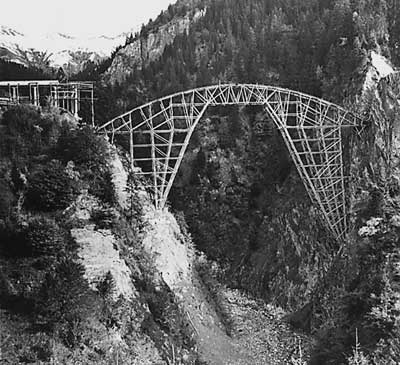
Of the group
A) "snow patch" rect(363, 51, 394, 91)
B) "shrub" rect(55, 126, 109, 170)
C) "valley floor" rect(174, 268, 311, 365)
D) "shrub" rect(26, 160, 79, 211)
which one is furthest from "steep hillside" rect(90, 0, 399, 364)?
"shrub" rect(55, 126, 109, 170)

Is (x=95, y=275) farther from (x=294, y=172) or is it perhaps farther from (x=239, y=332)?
(x=294, y=172)

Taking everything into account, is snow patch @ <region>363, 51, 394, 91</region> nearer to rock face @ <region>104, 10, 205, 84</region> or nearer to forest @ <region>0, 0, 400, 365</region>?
forest @ <region>0, 0, 400, 365</region>

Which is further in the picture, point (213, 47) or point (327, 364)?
point (213, 47)

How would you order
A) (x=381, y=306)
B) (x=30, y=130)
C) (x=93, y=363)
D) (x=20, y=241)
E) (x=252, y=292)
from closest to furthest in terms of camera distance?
1. (x=93, y=363)
2. (x=20, y=241)
3. (x=381, y=306)
4. (x=30, y=130)
5. (x=252, y=292)

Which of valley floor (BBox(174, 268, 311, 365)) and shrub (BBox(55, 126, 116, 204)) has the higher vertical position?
shrub (BBox(55, 126, 116, 204))

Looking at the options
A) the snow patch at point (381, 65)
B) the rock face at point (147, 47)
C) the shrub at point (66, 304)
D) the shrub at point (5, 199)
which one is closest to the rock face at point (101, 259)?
the shrub at point (66, 304)

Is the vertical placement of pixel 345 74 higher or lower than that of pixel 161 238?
higher

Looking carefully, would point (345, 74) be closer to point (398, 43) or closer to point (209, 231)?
point (398, 43)

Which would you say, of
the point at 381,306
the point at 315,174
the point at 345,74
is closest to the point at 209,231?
the point at 315,174
